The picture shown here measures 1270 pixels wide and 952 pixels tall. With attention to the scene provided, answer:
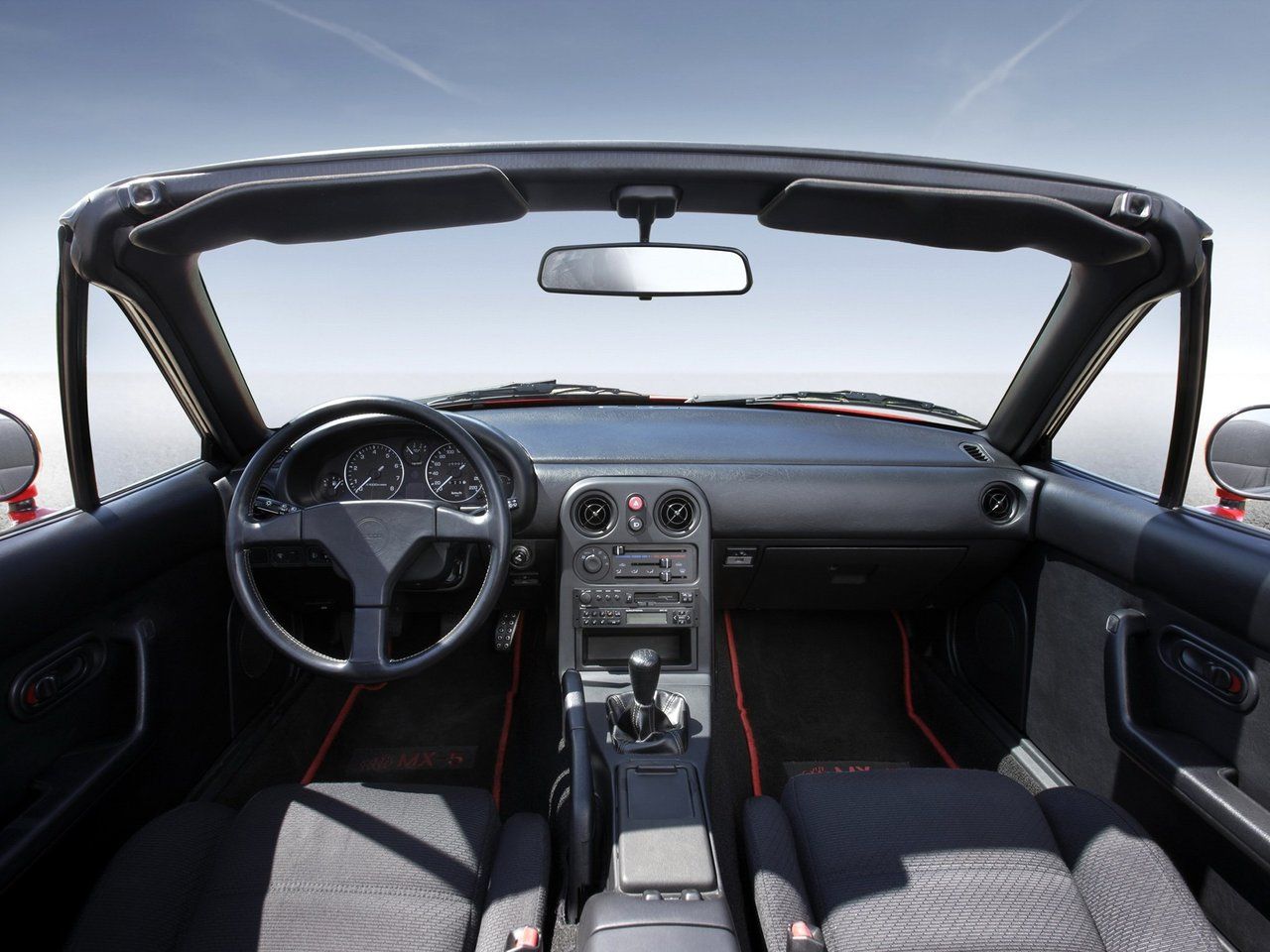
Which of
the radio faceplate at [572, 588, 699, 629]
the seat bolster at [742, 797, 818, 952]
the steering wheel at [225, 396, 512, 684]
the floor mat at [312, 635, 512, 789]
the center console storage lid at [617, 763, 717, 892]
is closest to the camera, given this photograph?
the seat bolster at [742, 797, 818, 952]

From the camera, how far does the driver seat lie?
1.48 m

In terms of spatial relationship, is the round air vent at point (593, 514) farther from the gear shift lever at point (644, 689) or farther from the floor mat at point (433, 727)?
the floor mat at point (433, 727)

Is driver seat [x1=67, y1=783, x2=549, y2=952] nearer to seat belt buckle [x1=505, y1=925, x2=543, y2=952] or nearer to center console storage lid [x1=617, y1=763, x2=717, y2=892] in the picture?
seat belt buckle [x1=505, y1=925, x2=543, y2=952]

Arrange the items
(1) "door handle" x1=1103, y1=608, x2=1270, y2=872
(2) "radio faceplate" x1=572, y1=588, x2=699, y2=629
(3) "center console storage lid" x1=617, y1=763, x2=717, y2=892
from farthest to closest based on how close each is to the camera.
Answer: (2) "radio faceplate" x1=572, y1=588, x2=699, y2=629 < (1) "door handle" x1=1103, y1=608, x2=1270, y2=872 < (3) "center console storage lid" x1=617, y1=763, x2=717, y2=892

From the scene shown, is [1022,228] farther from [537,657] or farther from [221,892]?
[537,657]

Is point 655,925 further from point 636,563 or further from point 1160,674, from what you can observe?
point 1160,674

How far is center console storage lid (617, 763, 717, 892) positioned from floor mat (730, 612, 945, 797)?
109cm

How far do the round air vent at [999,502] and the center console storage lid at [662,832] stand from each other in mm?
1614

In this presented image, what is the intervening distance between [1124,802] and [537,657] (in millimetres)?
2395

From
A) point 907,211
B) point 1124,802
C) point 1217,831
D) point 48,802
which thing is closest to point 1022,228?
point 907,211

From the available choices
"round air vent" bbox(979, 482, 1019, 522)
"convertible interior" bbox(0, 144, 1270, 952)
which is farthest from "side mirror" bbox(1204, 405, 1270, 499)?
"round air vent" bbox(979, 482, 1019, 522)

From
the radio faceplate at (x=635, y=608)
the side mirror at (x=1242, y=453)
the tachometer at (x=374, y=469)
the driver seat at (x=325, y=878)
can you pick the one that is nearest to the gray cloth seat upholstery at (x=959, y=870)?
the driver seat at (x=325, y=878)

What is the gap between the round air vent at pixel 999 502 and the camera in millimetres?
2906

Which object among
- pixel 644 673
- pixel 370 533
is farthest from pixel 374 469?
pixel 644 673
